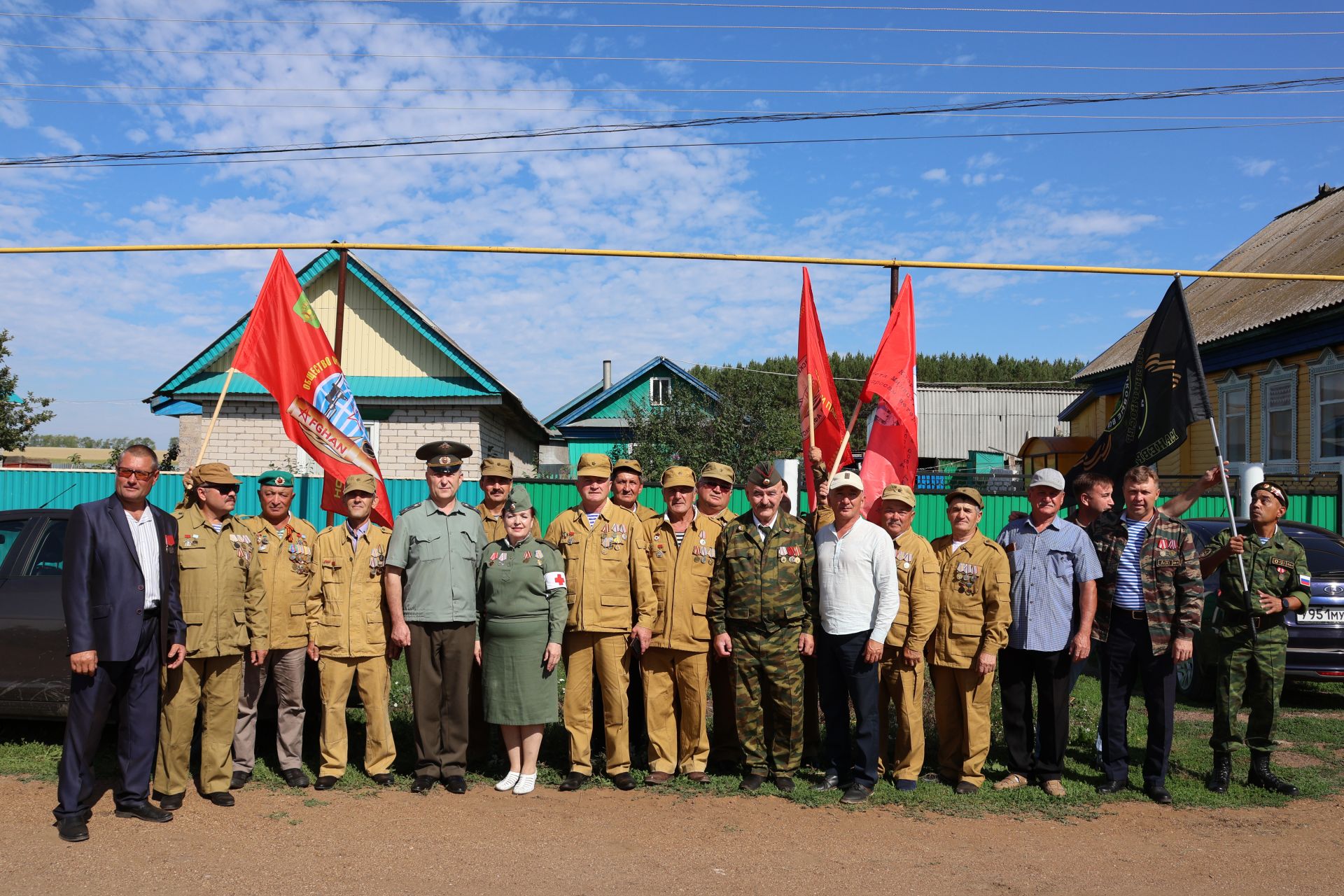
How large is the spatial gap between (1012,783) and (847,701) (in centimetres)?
109

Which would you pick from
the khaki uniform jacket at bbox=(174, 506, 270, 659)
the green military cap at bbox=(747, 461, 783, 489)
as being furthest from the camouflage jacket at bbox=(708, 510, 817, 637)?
the khaki uniform jacket at bbox=(174, 506, 270, 659)

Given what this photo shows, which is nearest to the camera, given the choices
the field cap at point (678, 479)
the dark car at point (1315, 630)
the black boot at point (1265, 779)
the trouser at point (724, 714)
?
the black boot at point (1265, 779)

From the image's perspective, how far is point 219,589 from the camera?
17.6 feet

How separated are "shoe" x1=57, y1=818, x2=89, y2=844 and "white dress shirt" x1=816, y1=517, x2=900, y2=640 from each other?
4.05 metres

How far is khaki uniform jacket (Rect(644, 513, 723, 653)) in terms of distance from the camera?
584cm

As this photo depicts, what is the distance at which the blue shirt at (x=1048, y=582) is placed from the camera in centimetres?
563

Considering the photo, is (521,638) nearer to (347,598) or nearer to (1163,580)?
(347,598)

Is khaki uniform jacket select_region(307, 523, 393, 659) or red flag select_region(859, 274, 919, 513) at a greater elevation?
red flag select_region(859, 274, 919, 513)

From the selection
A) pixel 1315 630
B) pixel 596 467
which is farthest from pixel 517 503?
pixel 1315 630

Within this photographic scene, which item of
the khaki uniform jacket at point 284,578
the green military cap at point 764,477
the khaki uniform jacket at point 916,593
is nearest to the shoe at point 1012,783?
the khaki uniform jacket at point 916,593

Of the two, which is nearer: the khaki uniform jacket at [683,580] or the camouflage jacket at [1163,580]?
the camouflage jacket at [1163,580]

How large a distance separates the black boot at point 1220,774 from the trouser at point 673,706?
3.05 metres

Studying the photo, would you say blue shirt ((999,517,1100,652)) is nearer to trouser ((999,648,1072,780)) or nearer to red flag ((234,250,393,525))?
trouser ((999,648,1072,780))

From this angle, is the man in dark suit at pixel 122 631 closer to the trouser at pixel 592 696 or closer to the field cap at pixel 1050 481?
the trouser at pixel 592 696
